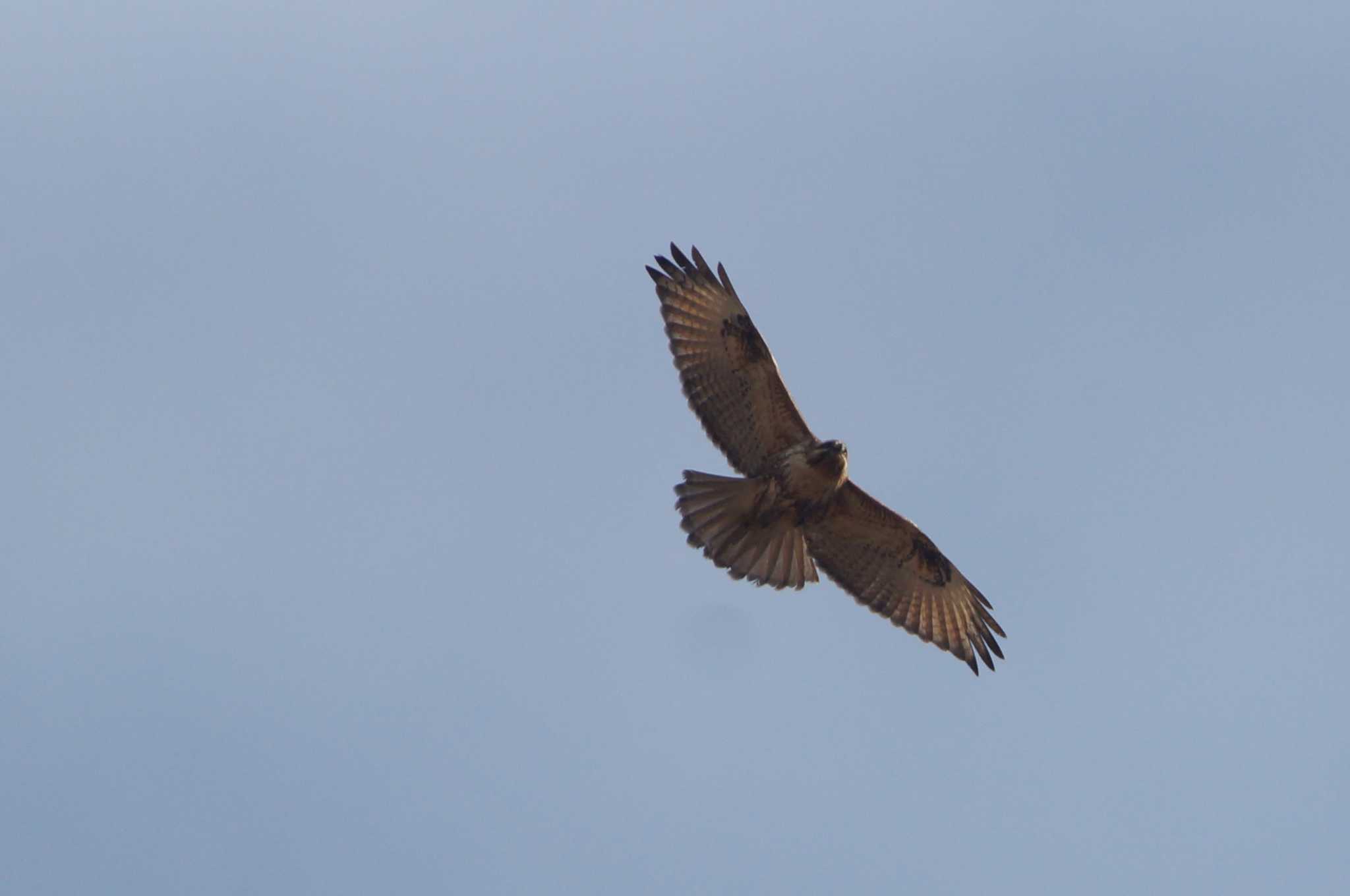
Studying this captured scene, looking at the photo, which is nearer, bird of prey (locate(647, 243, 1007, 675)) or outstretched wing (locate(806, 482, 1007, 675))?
bird of prey (locate(647, 243, 1007, 675))

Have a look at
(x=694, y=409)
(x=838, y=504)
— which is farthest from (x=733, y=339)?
(x=838, y=504)

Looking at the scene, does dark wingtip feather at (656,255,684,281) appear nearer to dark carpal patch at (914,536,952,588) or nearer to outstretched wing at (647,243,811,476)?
outstretched wing at (647,243,811,476)

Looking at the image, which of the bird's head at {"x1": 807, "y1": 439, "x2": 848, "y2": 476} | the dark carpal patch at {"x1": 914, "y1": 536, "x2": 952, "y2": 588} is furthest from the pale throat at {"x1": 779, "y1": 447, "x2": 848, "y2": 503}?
the dark carpal patch at {"x1": 914, "y1": 536, "x2": 952, "y2": 588}

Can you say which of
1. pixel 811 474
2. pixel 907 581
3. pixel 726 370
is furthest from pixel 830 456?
pixel 907 581

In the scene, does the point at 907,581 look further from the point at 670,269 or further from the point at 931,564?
the point at 670,269

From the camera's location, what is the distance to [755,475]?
1545cm

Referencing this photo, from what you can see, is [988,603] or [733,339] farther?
[988,603]

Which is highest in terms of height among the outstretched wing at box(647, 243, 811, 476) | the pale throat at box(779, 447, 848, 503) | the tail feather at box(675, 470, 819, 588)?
the outstretched wing at box(647, 243, 811, 476)

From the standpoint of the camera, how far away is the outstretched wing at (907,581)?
53.4 feet

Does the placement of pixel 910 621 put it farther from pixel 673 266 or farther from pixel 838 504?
pixel 673 266

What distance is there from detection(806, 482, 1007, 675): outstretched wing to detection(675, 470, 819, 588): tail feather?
0.55 metres

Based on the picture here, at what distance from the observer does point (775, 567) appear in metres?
15.7

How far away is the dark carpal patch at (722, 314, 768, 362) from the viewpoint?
1541cm

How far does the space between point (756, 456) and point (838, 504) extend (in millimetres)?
868
